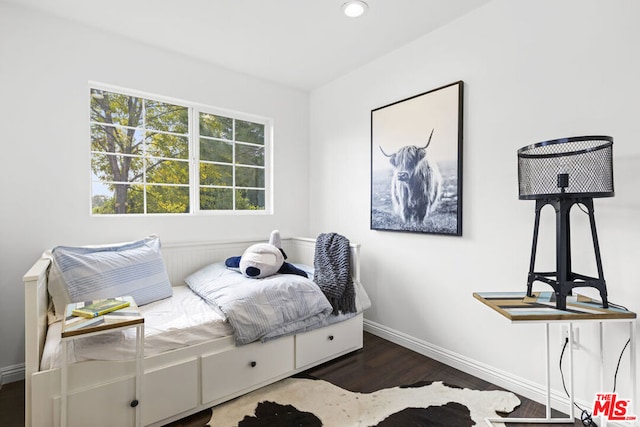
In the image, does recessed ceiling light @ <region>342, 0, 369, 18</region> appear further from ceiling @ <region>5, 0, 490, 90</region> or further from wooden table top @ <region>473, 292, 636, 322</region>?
wooden table top @ <region>473, 292, 636, 322</region>

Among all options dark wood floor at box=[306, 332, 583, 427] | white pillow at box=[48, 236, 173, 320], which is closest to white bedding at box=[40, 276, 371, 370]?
white pillow at box=[48, 236, 173, 320]

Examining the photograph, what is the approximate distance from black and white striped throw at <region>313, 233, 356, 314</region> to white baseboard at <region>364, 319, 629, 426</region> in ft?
1.75

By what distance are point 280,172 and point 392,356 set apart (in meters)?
2.00

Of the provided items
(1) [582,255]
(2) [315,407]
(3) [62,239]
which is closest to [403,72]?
(1) [582,255]

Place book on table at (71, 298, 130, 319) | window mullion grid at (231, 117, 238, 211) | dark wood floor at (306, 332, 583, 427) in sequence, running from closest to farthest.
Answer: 1. book on table at (71, 298, 130, 319)
2. dark wood floor at (306, 332, 583, 427)
3. window mullion grid at (231, 117, 238, 211)

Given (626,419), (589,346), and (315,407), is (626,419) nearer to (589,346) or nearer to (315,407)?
(589,346)

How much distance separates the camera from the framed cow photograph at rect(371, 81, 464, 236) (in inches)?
87.3

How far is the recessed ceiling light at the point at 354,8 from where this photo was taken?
79.2 inches

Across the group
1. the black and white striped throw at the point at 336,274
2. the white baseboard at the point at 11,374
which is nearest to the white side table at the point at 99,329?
the white baseboard at the point at 11,374

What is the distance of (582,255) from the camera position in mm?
1688

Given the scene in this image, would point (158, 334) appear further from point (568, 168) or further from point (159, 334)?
point (568, 168)

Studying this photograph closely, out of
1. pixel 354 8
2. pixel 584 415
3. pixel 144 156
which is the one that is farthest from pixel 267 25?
pixel 584 415

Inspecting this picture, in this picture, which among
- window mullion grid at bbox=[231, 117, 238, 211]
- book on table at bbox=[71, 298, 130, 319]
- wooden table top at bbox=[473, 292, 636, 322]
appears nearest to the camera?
wooden table top at bbox=[473, 292, 636, 322]

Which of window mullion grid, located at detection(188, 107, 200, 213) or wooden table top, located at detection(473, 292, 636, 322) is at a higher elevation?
window mullion grid, located at detection(188, 107, 200, 213)
